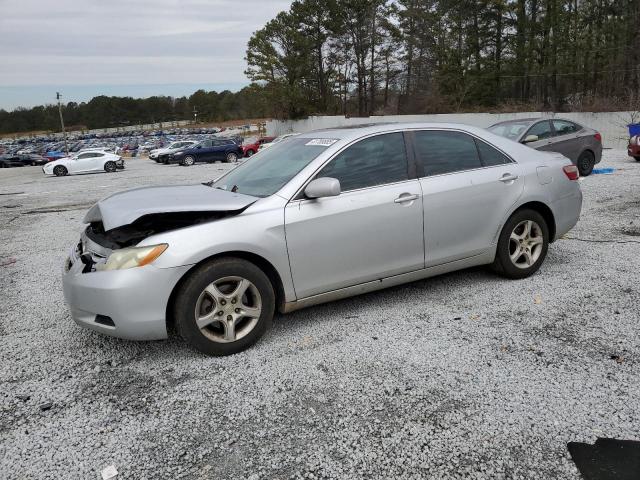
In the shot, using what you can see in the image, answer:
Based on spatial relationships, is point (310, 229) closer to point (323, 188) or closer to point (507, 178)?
point (323, 188)

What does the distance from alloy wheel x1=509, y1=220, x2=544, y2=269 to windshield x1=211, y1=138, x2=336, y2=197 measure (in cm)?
203

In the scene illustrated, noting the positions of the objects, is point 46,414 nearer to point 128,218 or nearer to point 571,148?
point 128,218

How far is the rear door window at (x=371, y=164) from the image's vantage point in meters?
3.88

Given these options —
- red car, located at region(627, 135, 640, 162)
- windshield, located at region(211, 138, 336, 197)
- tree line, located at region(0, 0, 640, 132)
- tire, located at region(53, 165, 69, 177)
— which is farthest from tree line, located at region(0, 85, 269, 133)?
windshield, located at region(211, 138, 336, 197)

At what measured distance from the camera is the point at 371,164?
404 centimetres

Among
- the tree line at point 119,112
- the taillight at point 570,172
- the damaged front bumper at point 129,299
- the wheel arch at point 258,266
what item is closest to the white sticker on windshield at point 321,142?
the wheel arch at point 258,266

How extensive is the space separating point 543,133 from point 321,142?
8.59 meters

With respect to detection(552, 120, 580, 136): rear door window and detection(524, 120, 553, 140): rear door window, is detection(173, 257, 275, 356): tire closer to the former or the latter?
detection(524, 120, 553, 140): rear door window

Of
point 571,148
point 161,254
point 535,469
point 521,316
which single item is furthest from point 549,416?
point 571,148

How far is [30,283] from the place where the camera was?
5633mm

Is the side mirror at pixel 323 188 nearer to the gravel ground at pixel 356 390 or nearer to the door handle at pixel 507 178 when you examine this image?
the gravel ground at pixel 356 390

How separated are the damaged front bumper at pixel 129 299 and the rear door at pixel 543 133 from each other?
944 cm

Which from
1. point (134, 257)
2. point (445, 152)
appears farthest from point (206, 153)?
point (134, 257)

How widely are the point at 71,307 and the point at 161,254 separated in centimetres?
89
